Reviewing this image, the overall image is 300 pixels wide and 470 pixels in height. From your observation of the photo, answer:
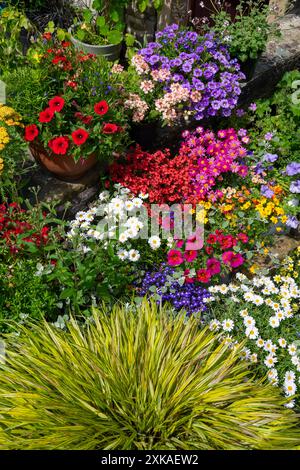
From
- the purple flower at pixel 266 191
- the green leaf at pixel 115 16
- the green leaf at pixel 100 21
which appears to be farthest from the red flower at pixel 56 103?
the green leaf at pixel 115 16

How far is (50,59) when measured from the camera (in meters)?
3.85

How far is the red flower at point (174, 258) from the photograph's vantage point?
11.9 feet

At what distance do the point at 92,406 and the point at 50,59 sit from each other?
2458mm

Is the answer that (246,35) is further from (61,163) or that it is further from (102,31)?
(61,163)

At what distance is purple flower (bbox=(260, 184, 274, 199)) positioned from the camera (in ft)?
14.1

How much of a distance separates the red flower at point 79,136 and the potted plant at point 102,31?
204cm

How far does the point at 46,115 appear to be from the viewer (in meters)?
3.67

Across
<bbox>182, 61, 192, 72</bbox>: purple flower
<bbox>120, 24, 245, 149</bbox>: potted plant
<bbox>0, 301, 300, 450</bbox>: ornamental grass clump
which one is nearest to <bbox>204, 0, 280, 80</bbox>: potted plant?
<bbox>120, 24, 245, 149</bbox>: potted plant

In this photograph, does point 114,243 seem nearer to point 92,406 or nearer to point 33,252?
point 33,252

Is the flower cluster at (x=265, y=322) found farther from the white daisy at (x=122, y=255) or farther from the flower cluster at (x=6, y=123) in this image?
the flower cluster at (x=6, y=123)

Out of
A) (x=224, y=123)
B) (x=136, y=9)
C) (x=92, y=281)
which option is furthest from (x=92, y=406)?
(x=136, y=9)

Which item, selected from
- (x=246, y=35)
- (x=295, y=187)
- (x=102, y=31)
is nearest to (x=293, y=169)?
(x=295, y=187)

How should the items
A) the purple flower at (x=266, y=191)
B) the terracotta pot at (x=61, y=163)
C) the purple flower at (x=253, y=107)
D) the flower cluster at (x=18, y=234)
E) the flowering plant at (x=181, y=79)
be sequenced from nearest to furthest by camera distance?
1. the flower cluster at (x=18, y=234)
2. the terracotta pot at (x=61, y=163)
3. the flowering plant at (x=181, y=79)
4. the purple flower at (x=266, y=191)
5. the purple flower at (x=253, y=107)

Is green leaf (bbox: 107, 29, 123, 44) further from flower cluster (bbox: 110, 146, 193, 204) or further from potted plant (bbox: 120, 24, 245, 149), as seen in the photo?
flower cluster (bbox: 110, 146, 193, 204)
